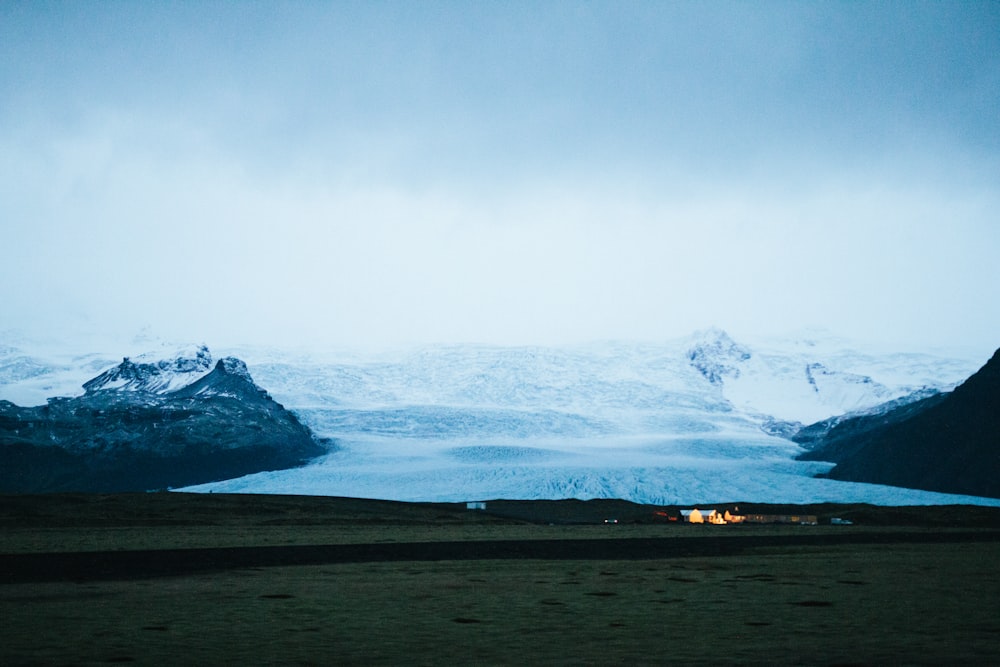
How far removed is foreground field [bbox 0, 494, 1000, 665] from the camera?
9.13 metres

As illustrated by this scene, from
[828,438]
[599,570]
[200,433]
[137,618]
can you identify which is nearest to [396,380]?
[200,433]

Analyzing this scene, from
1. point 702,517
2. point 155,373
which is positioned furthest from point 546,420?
point 155,373

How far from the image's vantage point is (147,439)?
115m

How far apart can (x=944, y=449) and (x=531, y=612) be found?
4145 inches

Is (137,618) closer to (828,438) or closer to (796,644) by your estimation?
(796,644)

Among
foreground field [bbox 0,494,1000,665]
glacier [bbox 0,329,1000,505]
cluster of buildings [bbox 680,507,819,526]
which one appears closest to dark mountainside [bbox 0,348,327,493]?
glacier [bbox 0,329,1000,505]

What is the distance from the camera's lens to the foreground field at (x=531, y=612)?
30.0ft

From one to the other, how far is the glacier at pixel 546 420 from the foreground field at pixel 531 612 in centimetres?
5525

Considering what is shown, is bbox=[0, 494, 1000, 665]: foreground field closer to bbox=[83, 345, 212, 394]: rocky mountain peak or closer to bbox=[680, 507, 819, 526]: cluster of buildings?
bbox=[680, 507, 819, 526]: cluster of buildings

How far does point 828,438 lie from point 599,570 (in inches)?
4436

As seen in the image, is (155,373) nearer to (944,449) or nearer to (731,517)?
(731,517)

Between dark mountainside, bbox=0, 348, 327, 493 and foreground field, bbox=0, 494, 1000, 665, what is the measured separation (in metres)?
87.8

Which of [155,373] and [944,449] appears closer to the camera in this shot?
[944,449]

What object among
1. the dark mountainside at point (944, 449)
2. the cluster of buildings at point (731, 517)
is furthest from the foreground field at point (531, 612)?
the dark mountainside at point (944, 449)
